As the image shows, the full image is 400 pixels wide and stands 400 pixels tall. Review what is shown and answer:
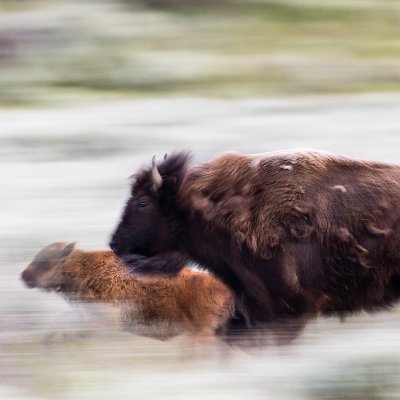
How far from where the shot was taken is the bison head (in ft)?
17.7

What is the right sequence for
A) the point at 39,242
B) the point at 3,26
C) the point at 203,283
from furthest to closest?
the point at 3,26 → the point at 39,242 → the point at 203,283

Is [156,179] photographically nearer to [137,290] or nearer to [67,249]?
[137,290]

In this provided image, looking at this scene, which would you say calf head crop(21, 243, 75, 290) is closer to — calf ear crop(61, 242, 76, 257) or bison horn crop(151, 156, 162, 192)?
calf ear crop(61, 242, 76, 257)

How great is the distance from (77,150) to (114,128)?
2.50ft

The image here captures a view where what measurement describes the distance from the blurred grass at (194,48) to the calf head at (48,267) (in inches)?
253

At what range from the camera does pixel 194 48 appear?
1653 centimetres

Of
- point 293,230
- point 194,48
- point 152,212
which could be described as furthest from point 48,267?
point 194,48

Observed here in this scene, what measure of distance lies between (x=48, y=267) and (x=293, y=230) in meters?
1.92

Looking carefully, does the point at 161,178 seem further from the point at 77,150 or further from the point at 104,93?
the point at 104,93

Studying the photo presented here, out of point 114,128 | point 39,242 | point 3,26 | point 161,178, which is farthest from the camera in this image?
point 3,26

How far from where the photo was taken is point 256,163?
5.14 meters

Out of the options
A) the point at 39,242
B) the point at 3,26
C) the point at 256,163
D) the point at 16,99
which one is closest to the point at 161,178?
the point at 256,163

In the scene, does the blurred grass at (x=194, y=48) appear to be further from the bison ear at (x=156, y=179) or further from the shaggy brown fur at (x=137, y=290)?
the bison ear at (x=156, y=179)

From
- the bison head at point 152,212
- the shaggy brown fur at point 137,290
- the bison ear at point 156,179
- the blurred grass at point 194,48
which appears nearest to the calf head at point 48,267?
the shaggy brown fur at point 137,290
